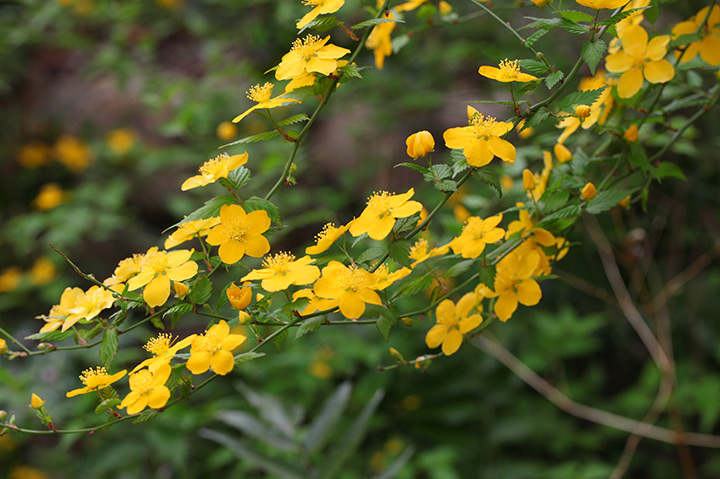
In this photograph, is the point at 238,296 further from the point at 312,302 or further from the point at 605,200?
the point at 605,200

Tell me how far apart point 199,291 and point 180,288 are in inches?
1.1

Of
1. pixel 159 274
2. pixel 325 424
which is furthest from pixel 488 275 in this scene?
pixel 325 424

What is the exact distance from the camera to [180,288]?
63cm

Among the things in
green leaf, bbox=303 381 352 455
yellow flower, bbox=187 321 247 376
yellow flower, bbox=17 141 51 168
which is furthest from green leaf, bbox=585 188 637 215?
yellow flower, bbox=17 141 51 168

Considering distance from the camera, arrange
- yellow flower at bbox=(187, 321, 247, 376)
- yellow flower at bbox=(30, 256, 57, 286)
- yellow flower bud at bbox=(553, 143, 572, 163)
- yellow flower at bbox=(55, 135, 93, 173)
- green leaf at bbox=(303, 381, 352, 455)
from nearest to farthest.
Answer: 1. yellow flower at bbox=(187, 321, 247, 376)
2. yellow flower bud at bbox=(553, 143, 572, 163)
3. green leaf at bbox=(303, 381, 352, 455)
4. yellow flower at bbox=(30, 256, 57, 286)
5. yellow flower at bbox=(55, 135, 93, 173)

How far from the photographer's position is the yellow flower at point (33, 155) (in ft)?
10.7

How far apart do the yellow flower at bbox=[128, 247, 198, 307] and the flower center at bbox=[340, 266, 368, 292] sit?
0.53ft

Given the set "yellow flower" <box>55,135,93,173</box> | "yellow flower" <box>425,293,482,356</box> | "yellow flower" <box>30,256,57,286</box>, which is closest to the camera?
"yellow flower" <box>425,293,482,356</box>

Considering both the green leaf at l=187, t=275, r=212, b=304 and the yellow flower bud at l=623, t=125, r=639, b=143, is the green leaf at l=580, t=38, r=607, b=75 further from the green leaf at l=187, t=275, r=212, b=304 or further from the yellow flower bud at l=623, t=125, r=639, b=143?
the green leaf at l=187, t=275, r=212, b=304

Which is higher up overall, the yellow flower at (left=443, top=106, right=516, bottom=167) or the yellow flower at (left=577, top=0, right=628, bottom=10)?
the yellow flower at (left=577, top=0, right=628, bottom=10)

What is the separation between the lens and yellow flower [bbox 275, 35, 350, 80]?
656 mm

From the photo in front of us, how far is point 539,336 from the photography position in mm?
2021

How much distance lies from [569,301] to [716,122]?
2.82ft

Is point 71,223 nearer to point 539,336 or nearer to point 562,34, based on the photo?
point 539,336
